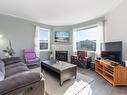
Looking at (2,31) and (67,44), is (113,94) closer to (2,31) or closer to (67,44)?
(67,44)

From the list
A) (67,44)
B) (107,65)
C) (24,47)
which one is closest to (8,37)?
(24,47)

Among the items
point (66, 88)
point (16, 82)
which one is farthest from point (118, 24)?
point (16, 82)

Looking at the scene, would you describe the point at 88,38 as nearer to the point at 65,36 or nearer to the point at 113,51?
the point at 65,36

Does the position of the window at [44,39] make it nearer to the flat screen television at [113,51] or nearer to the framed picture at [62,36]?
the framed picture at [62,36]

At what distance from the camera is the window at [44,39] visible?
18.6 ft

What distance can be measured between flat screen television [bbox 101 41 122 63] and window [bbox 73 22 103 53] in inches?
36.2

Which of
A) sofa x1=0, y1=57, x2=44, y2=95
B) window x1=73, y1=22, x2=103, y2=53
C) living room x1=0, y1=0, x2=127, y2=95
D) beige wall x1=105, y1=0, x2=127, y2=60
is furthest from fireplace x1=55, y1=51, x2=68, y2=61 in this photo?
sofa x1=0, y1=57, x2=44, y2=95

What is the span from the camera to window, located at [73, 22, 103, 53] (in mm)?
4289

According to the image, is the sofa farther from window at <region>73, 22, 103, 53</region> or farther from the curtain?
the curtain

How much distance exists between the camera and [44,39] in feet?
19.2

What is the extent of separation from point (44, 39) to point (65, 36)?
141 cm

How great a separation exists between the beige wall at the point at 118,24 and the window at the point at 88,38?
0.50 m

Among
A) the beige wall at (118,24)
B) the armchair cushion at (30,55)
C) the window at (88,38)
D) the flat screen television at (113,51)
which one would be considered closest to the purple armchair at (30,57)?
the armchair cushion at (30,55)

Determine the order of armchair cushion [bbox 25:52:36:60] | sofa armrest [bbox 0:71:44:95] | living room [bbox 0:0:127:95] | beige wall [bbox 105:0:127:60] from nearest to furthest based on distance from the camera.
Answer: sofa armrest [bbox 0:71:44:95] < living room [bbox 0:0:127:95] < beige wall [bbox 105:0:127:60] < armchair cushion [bbox 25:52:36:60]
